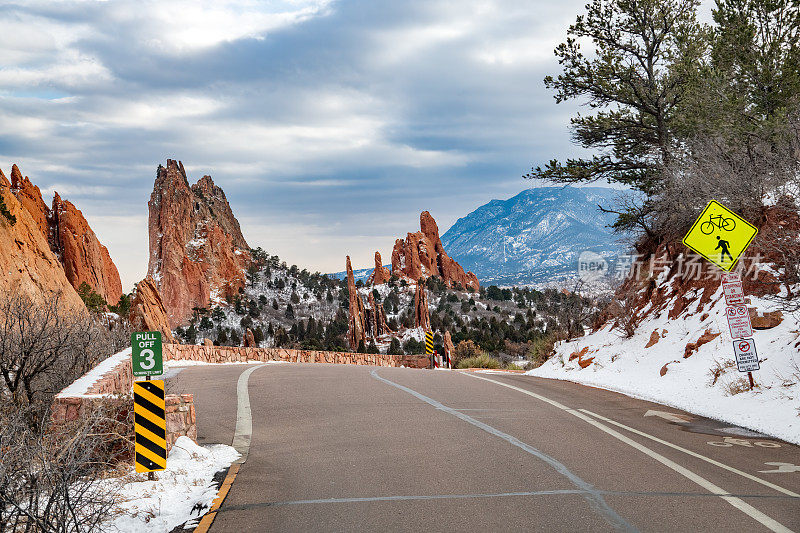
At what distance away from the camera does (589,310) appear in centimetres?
2400

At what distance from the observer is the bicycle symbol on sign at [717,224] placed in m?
12.2

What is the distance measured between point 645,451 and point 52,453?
6.65m

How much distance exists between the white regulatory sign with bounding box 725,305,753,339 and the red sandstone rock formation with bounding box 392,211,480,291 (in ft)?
425

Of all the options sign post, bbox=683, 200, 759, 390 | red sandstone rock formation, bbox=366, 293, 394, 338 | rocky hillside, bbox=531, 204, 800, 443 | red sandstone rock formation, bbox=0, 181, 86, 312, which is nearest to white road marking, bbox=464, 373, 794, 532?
rocky hillside, bbox=531, 204, 800, 443

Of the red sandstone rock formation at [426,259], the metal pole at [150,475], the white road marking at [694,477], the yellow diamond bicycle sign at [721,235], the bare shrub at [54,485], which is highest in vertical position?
the red sandstone rock formation at [426,259]

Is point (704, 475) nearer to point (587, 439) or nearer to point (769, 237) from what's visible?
point (587, 439)

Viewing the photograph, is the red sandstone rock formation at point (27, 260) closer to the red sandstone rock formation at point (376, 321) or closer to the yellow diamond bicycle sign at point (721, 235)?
the yellow diamond bicycle sign at point (721, 235)

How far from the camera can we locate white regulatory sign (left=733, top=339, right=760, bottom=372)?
11.6m

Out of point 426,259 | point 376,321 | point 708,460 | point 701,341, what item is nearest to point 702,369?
point 701,341

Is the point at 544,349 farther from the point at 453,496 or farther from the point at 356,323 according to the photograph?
the point at 356,323

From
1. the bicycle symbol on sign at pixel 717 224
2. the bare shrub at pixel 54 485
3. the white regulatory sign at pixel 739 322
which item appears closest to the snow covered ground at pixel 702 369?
the white regulatory sign at pixel 739 322

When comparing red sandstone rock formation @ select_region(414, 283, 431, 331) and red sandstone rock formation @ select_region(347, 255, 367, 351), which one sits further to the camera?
red sandstone rock formation @ select_region(347, 255, 367, 351)

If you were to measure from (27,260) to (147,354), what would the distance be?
1884 inches

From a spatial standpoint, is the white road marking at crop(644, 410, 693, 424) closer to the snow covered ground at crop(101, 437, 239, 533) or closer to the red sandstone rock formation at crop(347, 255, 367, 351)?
the snow covered ground at crop(101, 437, 239, 533)
